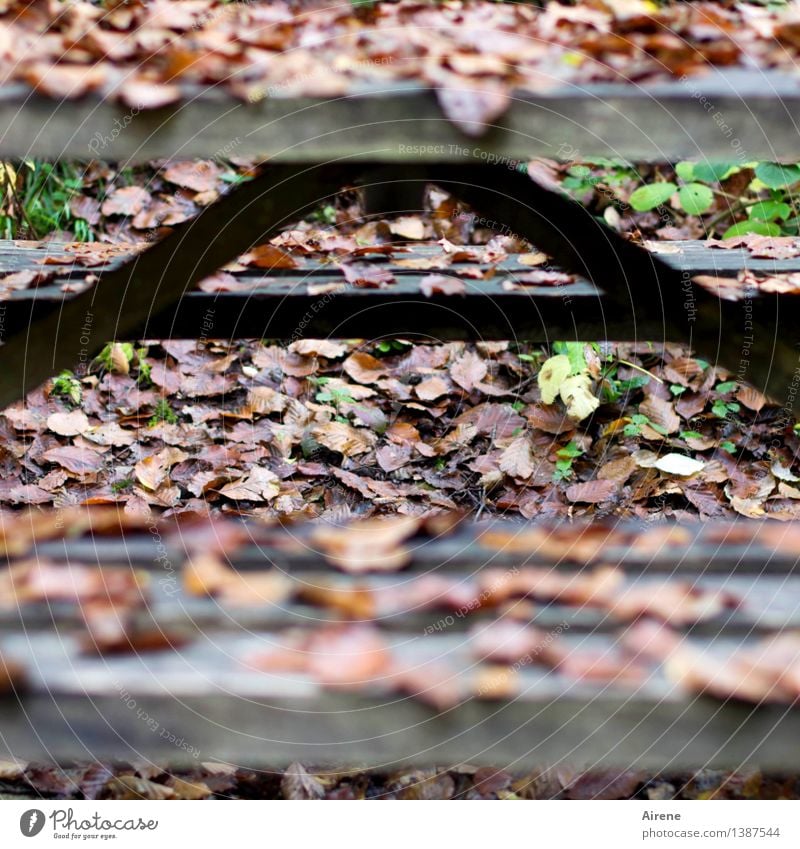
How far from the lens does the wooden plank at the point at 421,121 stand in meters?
0.82

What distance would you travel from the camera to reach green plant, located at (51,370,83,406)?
7.10 ft

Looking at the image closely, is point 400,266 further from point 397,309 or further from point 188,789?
point 188,789

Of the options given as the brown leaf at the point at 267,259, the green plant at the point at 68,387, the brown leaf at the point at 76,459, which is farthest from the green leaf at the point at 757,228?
the green plant at the point at 68,387

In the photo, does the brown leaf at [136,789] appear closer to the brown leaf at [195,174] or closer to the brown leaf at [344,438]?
the brown leaf at [344,438]

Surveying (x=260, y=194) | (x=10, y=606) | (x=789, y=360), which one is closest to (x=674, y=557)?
(x=10, y=606)

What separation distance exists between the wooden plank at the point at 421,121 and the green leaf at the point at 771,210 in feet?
4.02

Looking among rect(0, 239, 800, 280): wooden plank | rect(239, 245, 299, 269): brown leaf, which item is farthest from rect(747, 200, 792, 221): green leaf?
rect(239, 245, 299, 269): brown leaf

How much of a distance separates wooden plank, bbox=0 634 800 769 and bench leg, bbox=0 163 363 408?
2.65 feet

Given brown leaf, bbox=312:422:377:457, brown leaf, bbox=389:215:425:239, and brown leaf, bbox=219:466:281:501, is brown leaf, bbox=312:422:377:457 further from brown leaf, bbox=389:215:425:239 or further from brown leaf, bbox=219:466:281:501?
brown leaf, bbox=389:215:425:239

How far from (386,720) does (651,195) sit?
1.55 metres

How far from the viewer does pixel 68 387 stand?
2.19m

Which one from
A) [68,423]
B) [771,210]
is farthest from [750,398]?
[68,423]

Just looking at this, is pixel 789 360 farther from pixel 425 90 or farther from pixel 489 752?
pixel 489 752
